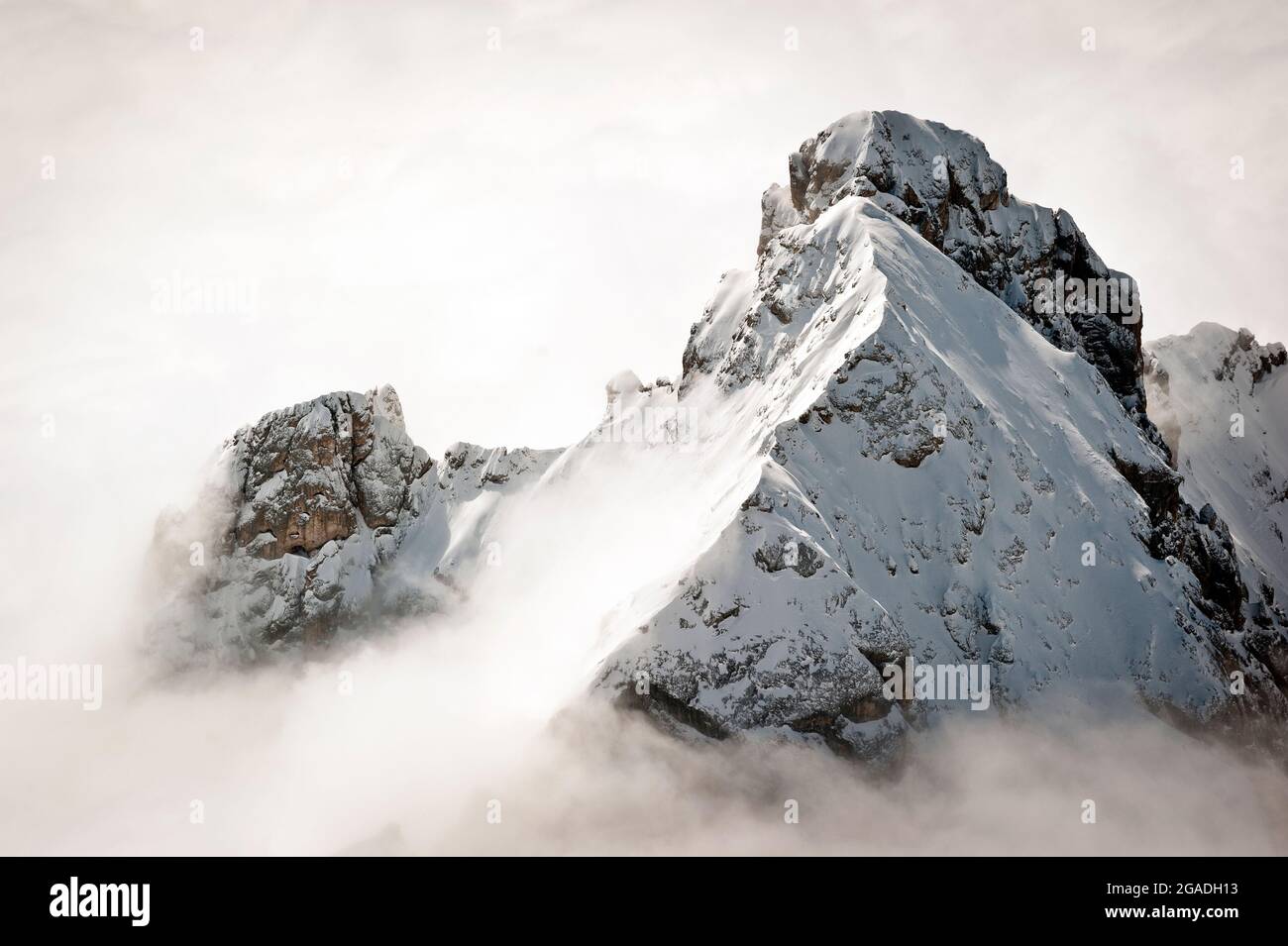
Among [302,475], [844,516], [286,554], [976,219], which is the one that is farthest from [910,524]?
[286,554]

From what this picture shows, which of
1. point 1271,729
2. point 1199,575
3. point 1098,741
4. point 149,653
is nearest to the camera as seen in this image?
point 1098,741

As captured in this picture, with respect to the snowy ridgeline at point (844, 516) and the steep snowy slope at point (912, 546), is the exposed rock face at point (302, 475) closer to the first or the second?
the snowy ridgeline at point (844, 516)

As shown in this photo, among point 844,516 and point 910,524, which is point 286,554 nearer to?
point 844,516

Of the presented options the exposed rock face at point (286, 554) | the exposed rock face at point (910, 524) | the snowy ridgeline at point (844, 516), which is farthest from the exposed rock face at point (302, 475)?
the exposed rock face at point (910, 524)

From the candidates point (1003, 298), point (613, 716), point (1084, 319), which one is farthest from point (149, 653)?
point (1084, 319)

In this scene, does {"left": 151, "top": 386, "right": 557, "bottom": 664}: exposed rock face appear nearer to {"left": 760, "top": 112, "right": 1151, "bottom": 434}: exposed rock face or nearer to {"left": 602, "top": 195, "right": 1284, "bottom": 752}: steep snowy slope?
{"left": 602, "top": 195, "right": 1284, "bottom": 752}: steep snowy slope

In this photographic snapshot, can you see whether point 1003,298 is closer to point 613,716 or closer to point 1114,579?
point 1114,579
